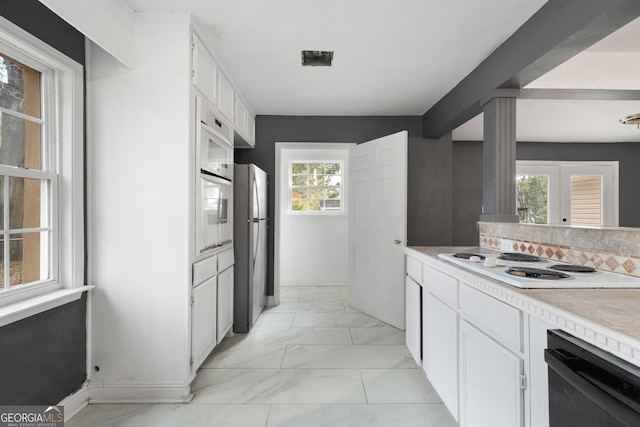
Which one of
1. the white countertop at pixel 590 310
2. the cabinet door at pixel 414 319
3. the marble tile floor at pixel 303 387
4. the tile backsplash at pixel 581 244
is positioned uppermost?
the tile backsplash at pixel 581 244

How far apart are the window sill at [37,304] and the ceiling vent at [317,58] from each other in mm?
2190

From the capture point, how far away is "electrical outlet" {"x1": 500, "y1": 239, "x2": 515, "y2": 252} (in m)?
2.07

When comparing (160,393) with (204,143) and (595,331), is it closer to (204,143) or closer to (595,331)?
(204,143)

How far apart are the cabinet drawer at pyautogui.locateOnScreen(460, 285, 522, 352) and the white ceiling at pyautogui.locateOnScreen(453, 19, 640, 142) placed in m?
2.03

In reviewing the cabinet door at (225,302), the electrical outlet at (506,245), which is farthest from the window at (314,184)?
the electrical outlet at (506,245)

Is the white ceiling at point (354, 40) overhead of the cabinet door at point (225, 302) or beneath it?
overhead

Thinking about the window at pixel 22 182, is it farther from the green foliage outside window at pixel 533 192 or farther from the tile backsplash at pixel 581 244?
the green foliage outside window at pixel 533 192

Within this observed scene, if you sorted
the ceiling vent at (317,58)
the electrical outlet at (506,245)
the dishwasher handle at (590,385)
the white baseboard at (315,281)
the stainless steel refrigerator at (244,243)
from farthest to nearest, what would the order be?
the white baseboard at (315,281) → the stainless steel refrigerator at (244,243) → the ceiling vent at (317,58) → the electrical outlet at (506,245) → the dishwasher handle at (590,385)

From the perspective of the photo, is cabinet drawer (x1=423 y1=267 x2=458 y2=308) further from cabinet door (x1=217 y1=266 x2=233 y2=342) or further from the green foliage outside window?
the green foliage outside window

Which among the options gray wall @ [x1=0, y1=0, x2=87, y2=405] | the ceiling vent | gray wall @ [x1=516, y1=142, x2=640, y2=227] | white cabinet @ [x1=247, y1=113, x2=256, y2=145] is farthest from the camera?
gray wall @ [x1=516, y1=142, x2=640, y2=227]

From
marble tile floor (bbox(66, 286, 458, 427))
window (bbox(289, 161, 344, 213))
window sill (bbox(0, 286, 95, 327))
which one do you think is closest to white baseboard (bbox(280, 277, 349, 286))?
window (bbox(289, 161, 344, 213))

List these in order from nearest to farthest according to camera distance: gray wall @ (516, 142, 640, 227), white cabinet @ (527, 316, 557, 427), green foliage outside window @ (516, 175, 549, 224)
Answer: white cabinet @ (527, 316, 557, 427) < gray wall @ (516, 142, 640, 227) < green foliage outside window @ (516, 175, 549, 224)

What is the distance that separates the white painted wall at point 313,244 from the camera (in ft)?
16.6

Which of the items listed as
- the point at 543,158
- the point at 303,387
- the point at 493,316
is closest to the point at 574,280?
the point at 493,316
